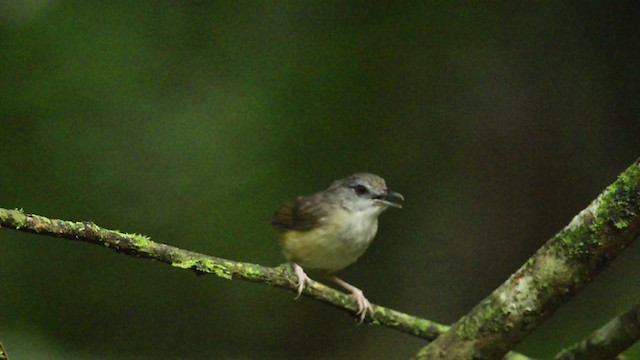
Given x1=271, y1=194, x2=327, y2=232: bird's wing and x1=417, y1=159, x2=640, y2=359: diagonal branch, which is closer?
x1=417, y1=159, x2=640, y2=359: diagonal branch

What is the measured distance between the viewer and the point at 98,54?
Answer: 222 inches

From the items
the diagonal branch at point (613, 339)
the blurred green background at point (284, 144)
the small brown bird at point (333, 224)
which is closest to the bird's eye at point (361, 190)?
the small brown bird at point (333, 224)

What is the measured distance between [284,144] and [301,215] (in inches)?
56.4

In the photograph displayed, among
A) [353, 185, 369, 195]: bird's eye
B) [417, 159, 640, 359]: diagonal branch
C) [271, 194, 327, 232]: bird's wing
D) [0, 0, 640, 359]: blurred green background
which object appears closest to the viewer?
[417, 159, 640, 359]: diagonal branch

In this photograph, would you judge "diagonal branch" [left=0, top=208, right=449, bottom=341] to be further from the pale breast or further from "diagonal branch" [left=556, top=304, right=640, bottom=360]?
the pale breast

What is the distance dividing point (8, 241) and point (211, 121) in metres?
1.70

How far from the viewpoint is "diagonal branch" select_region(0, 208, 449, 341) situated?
2328 millimetres

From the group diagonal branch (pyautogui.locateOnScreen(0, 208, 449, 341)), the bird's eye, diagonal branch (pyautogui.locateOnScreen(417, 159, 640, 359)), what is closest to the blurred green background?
the bird's eye

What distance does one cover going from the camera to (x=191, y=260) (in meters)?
2.68

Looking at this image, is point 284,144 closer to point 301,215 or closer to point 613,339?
point 301,215

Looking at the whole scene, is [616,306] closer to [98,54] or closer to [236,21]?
[236,21]

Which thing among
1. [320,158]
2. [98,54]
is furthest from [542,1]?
[98,54]

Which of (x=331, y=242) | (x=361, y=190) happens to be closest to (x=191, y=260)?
(x=331, y=242)

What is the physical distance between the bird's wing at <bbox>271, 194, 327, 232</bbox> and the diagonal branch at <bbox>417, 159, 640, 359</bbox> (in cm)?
166
